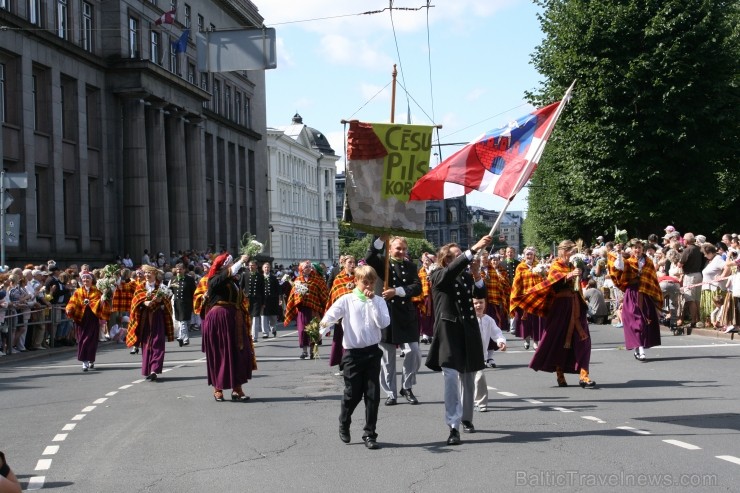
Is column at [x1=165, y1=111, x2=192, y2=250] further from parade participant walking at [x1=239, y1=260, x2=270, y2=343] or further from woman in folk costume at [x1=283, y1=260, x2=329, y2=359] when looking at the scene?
woman in folk costume at [x1=283, y1=260, x2=329, y2=359]

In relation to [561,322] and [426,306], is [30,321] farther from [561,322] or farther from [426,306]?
[561,322]

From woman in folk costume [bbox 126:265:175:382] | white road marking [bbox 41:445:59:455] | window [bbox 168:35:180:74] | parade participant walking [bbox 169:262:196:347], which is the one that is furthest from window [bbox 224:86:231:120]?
white road marking [bbox 41:445:59:455]

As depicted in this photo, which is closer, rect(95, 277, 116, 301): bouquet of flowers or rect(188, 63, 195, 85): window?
rect(95, 277, 116, 301): bouquet of flowers

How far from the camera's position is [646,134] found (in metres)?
37.2

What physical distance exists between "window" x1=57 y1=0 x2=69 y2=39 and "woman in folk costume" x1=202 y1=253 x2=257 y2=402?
28.3 m

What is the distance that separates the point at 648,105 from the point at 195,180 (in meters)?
25.3

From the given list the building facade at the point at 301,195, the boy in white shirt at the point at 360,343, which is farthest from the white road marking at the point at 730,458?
the building facade at the point at 301,195

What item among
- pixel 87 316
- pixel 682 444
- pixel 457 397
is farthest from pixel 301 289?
pixel 682 444

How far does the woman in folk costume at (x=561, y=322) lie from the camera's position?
1392 centimetres

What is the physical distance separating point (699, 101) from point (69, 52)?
21755mm

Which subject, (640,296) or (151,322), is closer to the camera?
(151,322)

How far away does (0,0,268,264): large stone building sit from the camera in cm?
3659

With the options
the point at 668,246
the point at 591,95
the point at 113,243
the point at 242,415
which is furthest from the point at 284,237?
the point at 242,415

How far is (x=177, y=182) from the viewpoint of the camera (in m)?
52.2
